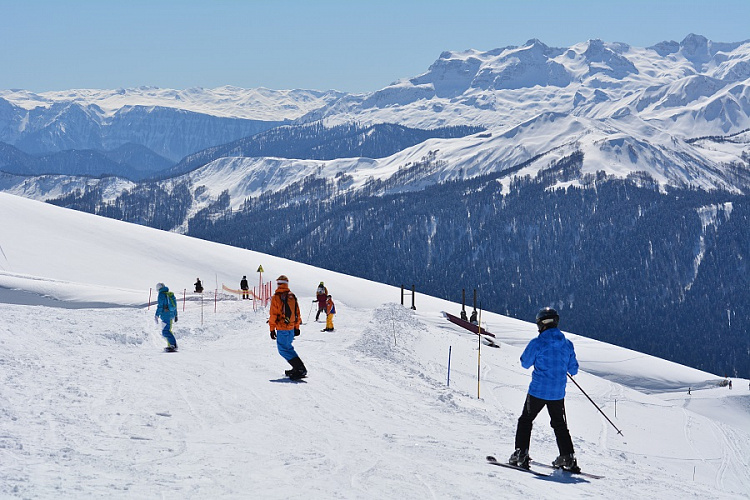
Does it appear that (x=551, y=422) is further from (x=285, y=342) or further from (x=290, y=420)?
(x=285, y=342)

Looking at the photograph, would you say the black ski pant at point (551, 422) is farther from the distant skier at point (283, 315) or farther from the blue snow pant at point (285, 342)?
the blue snow pant at point (285, 342)

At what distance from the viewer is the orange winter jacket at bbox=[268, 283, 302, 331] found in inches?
562

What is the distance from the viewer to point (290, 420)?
11102 millimetres

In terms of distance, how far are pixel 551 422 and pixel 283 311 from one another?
6.61 metres

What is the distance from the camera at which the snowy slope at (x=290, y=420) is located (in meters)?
7.75

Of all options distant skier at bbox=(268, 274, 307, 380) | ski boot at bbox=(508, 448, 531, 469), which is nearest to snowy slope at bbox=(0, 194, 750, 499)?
ski boot at bbox=(508, 448, 531, 469)

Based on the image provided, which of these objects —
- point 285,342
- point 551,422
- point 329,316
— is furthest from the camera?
point 329,316

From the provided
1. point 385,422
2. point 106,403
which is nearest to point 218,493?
point 106,403

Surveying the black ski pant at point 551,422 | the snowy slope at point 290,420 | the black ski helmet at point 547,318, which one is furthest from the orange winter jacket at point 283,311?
the black ski helmet at point 547,318

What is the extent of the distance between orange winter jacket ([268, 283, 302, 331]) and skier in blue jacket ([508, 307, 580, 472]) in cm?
615

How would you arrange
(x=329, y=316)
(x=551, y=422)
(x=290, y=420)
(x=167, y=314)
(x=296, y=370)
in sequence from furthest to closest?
(x=329, y=316) → (x=167, y=314) → (x=296, y=370) → (x=290, y=420) → (x=551, y=422)

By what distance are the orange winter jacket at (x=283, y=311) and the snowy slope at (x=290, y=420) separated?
1244 millimetres

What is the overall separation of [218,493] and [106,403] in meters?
4.50

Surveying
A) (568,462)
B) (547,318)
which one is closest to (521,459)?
(568,462)
